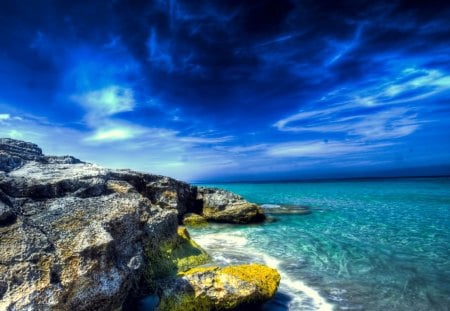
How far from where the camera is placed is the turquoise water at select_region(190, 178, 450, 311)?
9.04 metres

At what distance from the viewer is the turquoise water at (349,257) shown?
29.7 ft

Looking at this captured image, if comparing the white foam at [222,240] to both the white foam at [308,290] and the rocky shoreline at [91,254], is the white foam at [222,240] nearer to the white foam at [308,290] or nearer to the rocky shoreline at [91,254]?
the white foam at [308,290]

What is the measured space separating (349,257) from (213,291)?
889 cm

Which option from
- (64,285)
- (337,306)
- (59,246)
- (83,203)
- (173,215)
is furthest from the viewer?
(173,215)

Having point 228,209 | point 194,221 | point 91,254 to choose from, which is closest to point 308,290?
point 91,254

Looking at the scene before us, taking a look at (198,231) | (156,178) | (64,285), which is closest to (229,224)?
(198,231)

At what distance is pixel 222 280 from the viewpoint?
25.4ft

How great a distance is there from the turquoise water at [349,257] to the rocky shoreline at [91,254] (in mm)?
2094

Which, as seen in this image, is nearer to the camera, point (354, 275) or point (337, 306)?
point (337, 306)

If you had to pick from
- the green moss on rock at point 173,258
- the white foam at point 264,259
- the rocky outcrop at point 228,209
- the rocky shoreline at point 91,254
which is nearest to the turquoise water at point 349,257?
the white foam at point 264,259

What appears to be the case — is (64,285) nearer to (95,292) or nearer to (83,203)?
(95,292)

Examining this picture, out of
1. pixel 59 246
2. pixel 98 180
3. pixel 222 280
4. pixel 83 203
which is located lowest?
pixel 222 280

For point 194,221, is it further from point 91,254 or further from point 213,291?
point 91,254

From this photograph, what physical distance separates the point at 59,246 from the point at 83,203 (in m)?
1.63
